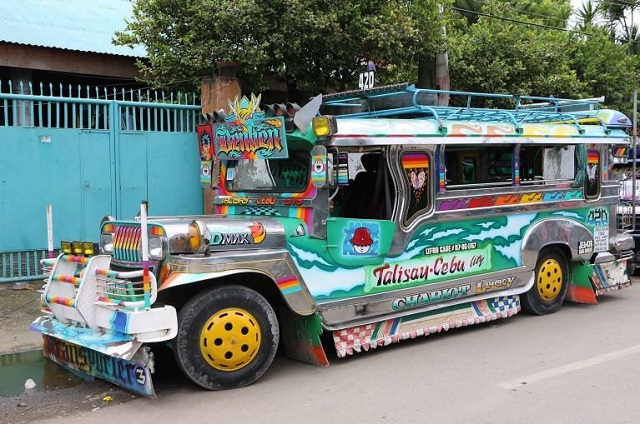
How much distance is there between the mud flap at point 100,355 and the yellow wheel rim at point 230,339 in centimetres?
46

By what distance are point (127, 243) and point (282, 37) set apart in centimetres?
510

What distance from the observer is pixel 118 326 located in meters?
4.66

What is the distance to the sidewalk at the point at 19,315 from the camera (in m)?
6.59

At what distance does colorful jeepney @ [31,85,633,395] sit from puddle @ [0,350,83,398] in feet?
0.53

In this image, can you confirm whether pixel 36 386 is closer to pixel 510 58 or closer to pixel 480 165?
pixel 480 165

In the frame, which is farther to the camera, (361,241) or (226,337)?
(361,241)

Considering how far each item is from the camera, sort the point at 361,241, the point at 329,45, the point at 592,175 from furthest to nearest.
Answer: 1. the point at 329,45
2. the point at 592,175
3. the point at 361,241

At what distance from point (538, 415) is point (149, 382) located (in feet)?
9.17

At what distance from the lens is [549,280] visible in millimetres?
7801

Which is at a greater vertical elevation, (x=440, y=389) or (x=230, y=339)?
(x=230, y=339)

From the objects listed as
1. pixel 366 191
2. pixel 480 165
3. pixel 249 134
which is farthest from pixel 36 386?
pixel 480 165

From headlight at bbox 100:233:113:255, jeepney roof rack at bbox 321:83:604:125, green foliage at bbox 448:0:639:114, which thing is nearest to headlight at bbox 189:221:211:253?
headlight at bbox 100:233:113:255

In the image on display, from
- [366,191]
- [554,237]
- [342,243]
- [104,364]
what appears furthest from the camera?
[554,237]

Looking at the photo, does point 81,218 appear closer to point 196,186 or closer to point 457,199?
point 196,186
